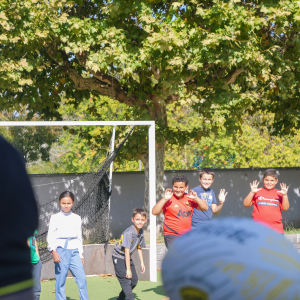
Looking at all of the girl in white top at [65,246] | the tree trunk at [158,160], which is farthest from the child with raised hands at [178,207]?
the tree trunk at [158,160]

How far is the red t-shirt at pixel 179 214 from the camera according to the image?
5.45 metres

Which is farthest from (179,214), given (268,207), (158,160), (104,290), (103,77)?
(103,77)

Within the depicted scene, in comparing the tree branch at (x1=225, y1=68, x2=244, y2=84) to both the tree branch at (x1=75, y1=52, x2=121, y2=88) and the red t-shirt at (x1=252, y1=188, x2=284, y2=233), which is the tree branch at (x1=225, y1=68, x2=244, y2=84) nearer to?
the tree branch at (x1=75, y1=52, x2=121, y2=88)

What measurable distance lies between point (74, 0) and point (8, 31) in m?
1.46

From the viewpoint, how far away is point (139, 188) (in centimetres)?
1076

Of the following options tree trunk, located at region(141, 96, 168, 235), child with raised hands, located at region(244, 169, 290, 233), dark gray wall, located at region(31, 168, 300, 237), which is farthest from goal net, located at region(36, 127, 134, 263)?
child with raised hands, located at region(244, 169, 290, 233)

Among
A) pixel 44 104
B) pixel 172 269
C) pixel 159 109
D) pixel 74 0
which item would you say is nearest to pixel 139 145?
pixel 159 109

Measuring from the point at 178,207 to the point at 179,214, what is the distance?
3.4 inches

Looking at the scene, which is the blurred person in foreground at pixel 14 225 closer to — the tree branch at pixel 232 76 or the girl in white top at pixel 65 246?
the girl in white top at pixel 65 246

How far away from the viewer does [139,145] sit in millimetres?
9273

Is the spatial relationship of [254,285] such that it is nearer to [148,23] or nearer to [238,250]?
[238,250]

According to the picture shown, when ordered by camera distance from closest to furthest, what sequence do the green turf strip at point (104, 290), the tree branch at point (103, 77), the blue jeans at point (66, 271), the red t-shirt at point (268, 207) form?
the blue jeans at point (66, 271), the red t-shirt at point (268, 207), the green turf strip at point (104, 290), the tree branch at point (103, 77)

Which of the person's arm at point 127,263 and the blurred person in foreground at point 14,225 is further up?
the blurred person in foreground at point 14,225

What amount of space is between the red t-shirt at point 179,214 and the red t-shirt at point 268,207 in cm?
→ 88
